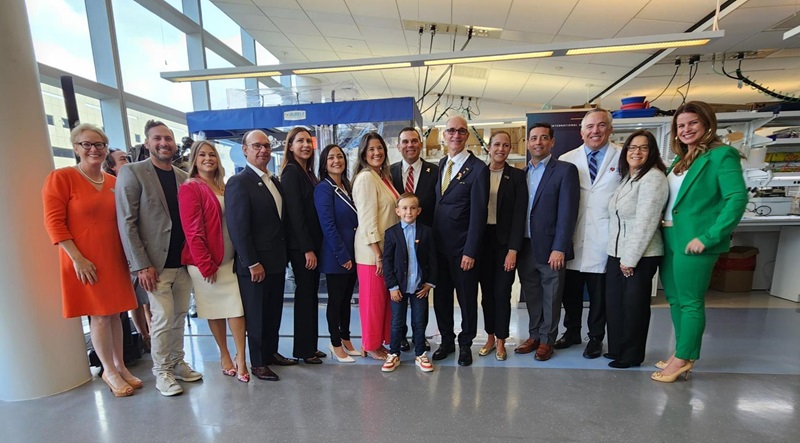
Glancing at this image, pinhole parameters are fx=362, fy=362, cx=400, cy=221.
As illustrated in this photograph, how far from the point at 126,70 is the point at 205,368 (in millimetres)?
3943

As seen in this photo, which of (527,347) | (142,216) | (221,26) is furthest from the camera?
(221,26)

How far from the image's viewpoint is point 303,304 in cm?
266

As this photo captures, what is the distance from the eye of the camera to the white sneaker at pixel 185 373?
8.35 ft

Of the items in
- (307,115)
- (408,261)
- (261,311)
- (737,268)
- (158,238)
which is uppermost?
(307,115)

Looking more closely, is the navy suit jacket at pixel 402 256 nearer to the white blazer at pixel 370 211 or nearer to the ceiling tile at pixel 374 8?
the white blazer at pixel 370 211

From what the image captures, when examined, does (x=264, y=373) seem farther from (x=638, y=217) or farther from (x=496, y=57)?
(x=496, y=57)

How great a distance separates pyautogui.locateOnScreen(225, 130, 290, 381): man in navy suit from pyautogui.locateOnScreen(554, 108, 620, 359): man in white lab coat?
7.12ft

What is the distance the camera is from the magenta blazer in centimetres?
224

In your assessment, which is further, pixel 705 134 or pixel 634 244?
pixel 634 244

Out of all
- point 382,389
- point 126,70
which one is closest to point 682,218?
point 382,389

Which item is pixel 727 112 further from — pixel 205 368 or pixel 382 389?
pixel 205 368

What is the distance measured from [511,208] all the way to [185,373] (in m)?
2.60

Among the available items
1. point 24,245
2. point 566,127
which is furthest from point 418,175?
point 24,245

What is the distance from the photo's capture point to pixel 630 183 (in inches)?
95.4
